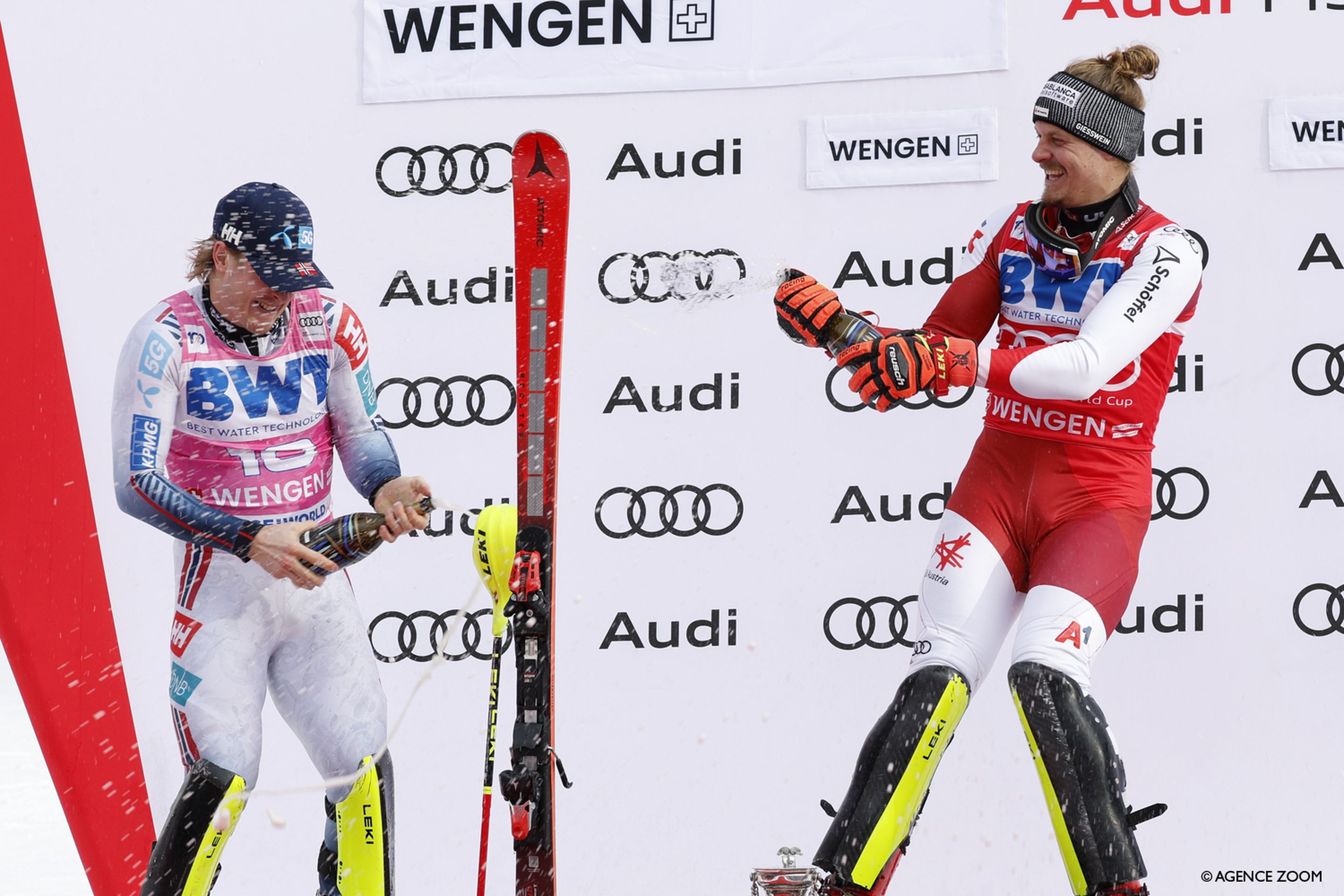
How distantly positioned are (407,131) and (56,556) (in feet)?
5.08

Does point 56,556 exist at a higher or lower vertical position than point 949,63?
lower

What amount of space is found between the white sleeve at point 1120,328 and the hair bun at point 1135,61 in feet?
1.20

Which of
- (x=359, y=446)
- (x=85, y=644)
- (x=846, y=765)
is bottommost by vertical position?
(x=846, y=765)

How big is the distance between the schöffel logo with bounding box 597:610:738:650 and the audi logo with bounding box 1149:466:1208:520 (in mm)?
1116

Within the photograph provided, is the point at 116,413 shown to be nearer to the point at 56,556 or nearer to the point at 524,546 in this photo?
the point at 524,546

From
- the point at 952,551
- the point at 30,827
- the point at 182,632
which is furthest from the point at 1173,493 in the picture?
the point at 30,827

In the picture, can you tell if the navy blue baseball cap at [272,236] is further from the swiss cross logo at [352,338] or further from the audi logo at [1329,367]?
the audi logo at [1329,367]

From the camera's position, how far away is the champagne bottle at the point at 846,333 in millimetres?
2590

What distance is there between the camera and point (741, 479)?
12.1ft

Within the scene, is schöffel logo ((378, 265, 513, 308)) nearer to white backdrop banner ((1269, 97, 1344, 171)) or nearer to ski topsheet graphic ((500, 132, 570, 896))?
ski topsheet graphic ((500, 132, 570, 896))

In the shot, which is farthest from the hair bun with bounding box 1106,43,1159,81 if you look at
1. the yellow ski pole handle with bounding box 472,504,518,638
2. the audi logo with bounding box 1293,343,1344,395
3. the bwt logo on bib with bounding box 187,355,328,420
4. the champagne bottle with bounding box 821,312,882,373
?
the bwt logo on bib with bounding box 187,355,328,420

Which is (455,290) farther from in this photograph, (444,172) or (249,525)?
(249,525)

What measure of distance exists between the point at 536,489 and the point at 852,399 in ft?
3.60

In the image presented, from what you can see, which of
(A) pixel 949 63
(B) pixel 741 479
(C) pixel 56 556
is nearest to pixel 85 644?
(C) pixel 56 556
